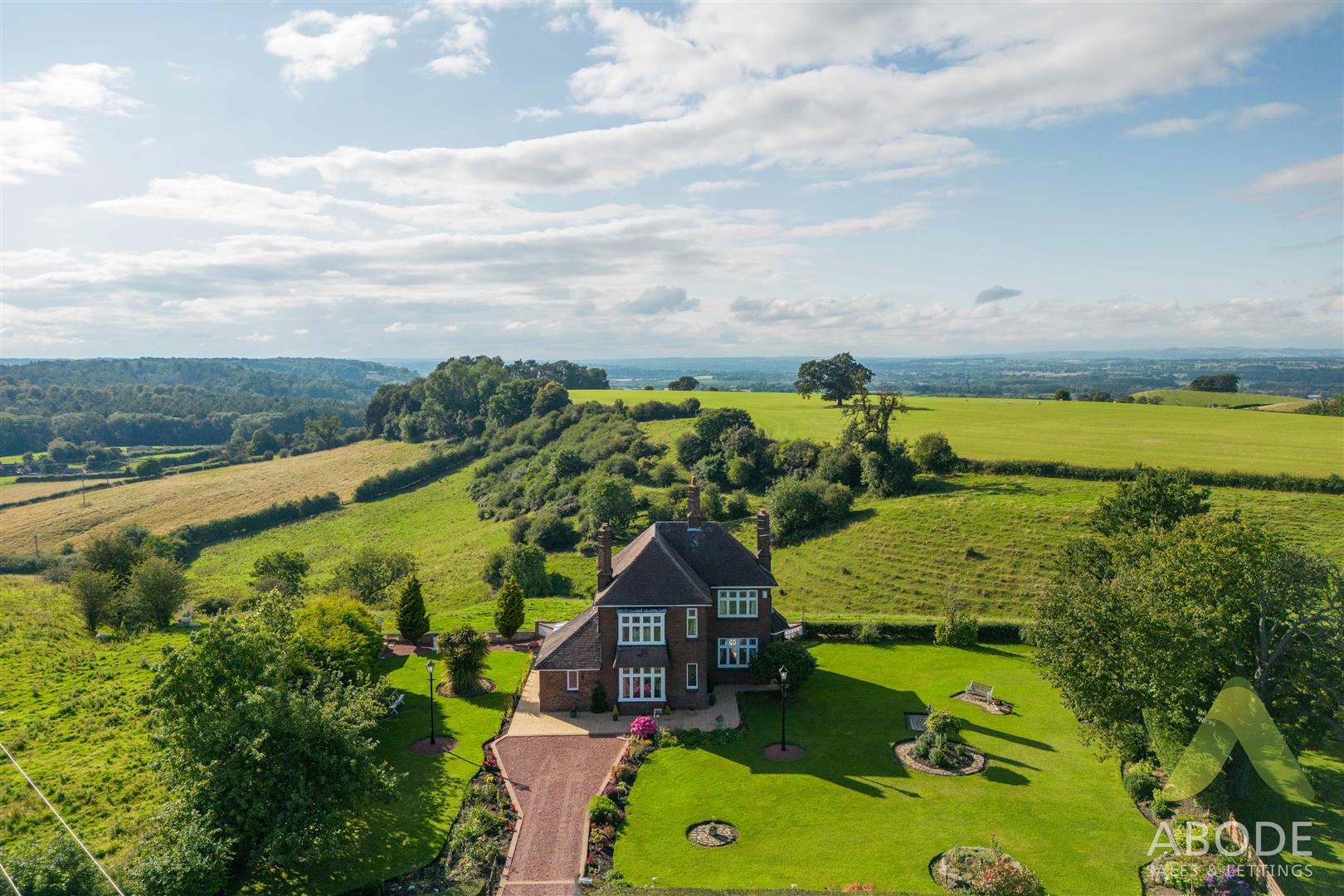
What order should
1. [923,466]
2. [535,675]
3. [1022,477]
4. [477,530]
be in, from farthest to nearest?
1. [477,530]
2. [923,466]
3. [1022,477]
4. [535,675]

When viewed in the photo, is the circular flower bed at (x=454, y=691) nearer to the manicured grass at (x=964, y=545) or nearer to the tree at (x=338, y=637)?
the tree at (x=338, y=637)

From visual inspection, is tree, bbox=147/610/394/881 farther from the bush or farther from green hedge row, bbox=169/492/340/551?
green hedge row, bbox=169/492/340/551

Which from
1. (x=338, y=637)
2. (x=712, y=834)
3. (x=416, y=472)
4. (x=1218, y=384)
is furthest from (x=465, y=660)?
(x=1218, y=384)

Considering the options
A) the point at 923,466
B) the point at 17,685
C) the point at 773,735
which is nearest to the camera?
the point at 773,735

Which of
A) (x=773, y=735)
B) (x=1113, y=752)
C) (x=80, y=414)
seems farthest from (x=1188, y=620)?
(x=80, y=414)

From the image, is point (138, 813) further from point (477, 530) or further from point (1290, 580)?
point (477, 530)

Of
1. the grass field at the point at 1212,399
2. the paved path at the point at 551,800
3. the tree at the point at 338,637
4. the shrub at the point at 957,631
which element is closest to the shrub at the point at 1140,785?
the shrub at the point at 957,631
